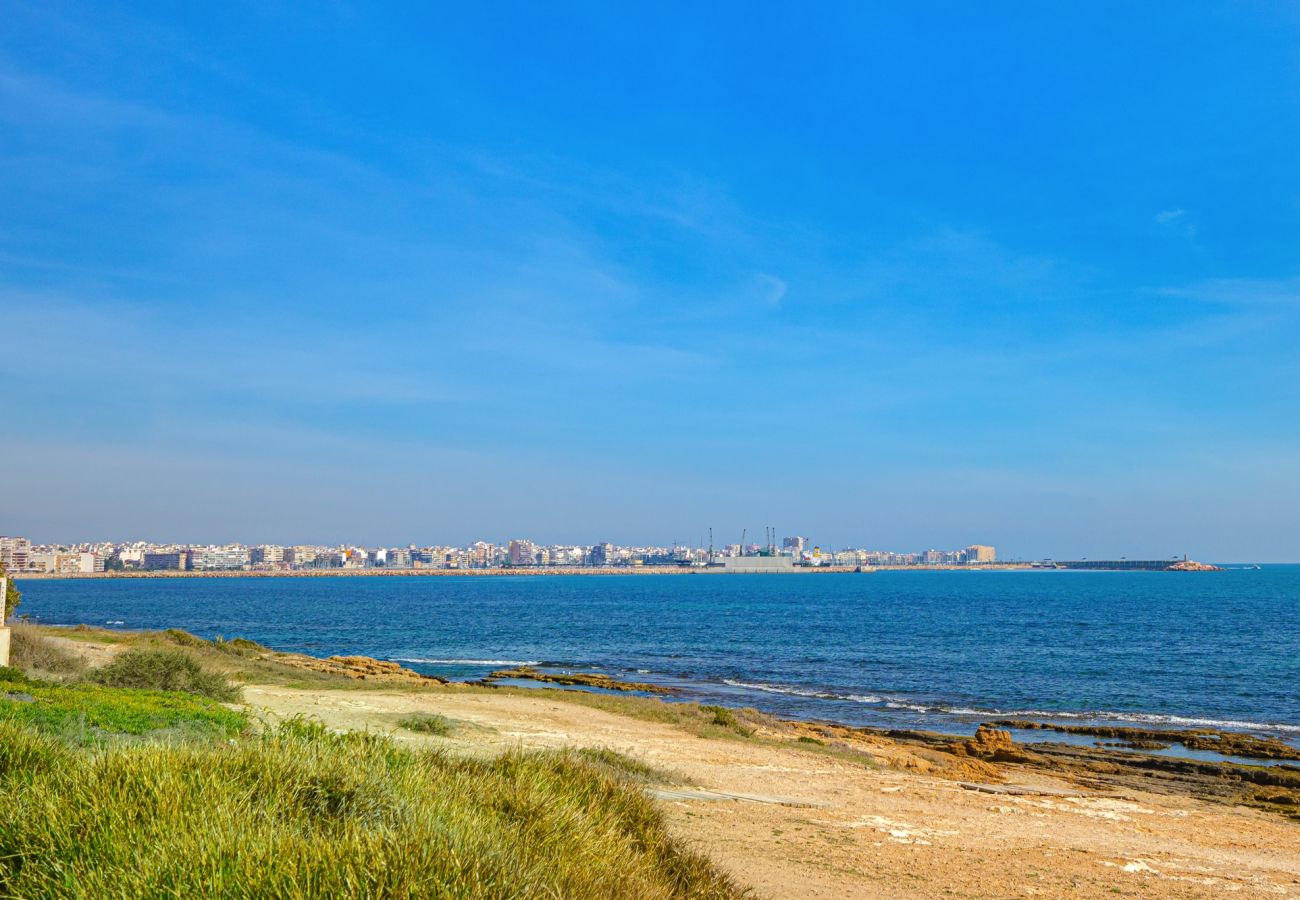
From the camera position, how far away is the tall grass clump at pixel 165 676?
21422mm

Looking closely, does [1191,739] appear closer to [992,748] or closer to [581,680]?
[992,748]

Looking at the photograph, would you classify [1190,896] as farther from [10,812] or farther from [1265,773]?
[1265,773]

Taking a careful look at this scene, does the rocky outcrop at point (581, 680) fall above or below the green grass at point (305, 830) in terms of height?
below

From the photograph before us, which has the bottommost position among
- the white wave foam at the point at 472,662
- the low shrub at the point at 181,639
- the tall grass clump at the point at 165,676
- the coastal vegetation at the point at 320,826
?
the white wave foam at the point at 472,662

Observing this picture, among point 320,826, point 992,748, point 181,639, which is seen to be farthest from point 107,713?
point 181,639

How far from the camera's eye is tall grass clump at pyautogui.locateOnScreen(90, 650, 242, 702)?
21.4 metres

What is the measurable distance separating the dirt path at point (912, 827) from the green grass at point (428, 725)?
32cm

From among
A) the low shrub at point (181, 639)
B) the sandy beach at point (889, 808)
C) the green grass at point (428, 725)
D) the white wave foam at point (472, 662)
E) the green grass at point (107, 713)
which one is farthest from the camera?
the white wave foam at point (472, 662)

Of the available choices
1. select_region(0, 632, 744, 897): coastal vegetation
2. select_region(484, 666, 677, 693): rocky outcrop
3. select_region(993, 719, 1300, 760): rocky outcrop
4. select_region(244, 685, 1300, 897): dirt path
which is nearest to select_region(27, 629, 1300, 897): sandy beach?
select_region(244, 685, 1300, 897): dirt path

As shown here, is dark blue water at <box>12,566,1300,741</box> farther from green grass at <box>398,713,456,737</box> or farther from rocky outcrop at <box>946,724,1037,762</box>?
green grass at <box>398,713,456,737</box>

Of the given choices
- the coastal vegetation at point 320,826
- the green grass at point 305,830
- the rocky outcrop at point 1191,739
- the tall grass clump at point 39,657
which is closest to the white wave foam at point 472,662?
the tall grass clump at point 39,657

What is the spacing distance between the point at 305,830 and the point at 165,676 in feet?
61.8

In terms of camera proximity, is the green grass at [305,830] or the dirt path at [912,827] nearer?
the green grass at [305,830]

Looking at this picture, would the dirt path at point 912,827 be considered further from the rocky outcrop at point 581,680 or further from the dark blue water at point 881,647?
the rocky outcrop at point 581,680
